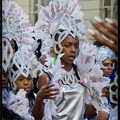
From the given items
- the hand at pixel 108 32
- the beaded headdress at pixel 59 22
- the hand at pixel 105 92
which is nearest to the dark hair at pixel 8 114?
the beaded headdress at pixel 59 22

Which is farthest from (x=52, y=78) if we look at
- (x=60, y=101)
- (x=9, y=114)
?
(x=9, y=114)

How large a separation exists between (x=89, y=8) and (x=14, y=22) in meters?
0.67

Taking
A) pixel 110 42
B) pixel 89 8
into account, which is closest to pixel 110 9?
pixel 89 8

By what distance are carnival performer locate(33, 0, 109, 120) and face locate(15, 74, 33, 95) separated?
0.09 meters

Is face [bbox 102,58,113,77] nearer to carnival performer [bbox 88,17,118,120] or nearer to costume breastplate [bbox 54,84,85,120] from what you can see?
carnival performer [bbox 88,17,118,120]

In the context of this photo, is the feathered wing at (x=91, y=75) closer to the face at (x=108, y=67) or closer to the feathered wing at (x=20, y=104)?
the face at (x=108, y=67)

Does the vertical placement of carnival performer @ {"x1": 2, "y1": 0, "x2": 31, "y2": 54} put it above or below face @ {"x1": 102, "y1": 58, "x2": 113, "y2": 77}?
above

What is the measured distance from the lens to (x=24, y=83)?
433cm

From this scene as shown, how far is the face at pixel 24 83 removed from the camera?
4.33m

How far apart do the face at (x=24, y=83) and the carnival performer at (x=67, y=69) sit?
0.09m

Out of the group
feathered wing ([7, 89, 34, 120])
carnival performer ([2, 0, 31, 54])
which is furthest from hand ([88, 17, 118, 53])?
feathered wing ([7, 89, 34, 120])

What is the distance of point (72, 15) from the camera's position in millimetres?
4297

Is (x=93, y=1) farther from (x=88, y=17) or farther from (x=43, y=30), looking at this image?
(x=43, y=30)

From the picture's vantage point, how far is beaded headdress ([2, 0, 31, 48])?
4.29 metres
